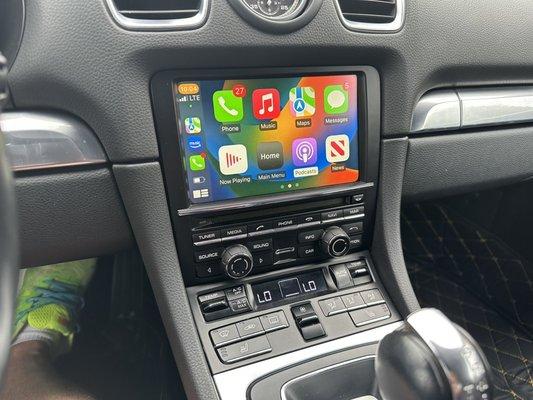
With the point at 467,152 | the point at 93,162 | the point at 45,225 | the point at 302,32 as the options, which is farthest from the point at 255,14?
the point at 467,152

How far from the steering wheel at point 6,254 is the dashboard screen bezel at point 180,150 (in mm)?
319

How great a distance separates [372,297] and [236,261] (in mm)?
263

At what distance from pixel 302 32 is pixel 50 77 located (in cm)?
34

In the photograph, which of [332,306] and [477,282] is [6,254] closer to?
[332,306]

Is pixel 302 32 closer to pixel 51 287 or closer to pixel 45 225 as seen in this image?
pixel 45 225

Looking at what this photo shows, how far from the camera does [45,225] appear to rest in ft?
2.35

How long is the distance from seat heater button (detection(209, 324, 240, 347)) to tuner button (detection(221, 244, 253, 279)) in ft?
0.27

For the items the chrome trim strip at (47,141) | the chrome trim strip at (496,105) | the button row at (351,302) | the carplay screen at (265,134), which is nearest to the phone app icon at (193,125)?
the carplay screen at (265,134)

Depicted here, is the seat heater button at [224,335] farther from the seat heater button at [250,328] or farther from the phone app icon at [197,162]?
the phone app icon at [197,162]

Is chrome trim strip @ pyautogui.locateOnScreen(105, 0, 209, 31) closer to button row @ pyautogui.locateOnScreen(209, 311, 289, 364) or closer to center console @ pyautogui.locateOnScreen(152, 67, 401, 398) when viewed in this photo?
center console @ pyautogui.locateOnScreen(152, 67, 401, 398)

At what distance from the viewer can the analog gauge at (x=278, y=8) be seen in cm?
70

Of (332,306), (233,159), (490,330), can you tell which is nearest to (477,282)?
(490,330)

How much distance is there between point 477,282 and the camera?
4.25 feet

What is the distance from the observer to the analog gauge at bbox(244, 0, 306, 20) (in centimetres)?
70
